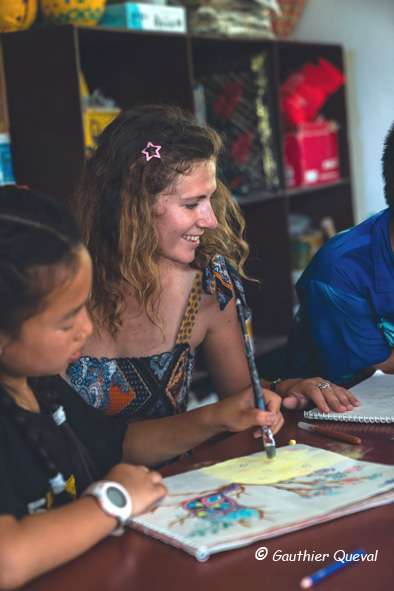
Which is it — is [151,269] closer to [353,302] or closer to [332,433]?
[353,302]

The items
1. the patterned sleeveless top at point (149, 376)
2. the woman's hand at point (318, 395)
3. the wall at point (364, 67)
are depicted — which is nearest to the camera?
the woman's hand at point (318, 395)

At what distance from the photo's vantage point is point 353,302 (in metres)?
2.01

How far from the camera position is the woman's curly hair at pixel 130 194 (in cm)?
181

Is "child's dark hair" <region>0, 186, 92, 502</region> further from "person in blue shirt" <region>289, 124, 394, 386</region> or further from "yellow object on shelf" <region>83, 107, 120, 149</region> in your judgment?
"yellow object on shelf" <region>83, 107, 120, 149</region>

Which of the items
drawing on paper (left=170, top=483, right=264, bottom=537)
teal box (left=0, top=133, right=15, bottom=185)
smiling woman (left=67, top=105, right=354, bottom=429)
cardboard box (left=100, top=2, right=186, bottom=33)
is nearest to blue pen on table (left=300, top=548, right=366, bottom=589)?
drawing on paper (left=170, top=483, right=264, bottom=537)

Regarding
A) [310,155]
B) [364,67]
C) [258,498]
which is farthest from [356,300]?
[364,67]

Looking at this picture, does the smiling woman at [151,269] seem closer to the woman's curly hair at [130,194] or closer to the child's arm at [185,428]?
the woman's curly hair at [130,194]

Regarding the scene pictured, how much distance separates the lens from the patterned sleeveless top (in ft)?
5.86

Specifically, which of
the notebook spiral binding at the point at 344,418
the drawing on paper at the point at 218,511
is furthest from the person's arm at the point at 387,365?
the drawing on paper at the point at 218,511

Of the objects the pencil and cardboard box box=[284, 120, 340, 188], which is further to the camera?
cardboard box box=[284, 120, 340, 188]

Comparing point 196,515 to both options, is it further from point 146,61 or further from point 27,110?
point 146,61

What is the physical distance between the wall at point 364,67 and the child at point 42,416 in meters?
3.26

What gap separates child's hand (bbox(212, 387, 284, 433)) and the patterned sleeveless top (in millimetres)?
342

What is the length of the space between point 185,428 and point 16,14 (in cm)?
167
